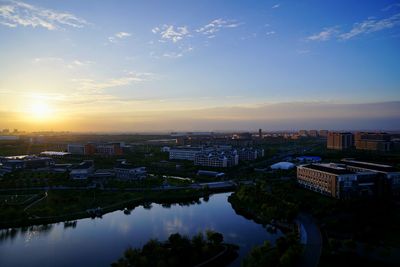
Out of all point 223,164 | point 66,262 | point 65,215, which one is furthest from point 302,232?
point 223,164

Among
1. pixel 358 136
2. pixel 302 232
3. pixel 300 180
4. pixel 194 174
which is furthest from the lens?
pixel 358 136

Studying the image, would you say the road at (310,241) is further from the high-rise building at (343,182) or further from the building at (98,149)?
the building at (98,149)

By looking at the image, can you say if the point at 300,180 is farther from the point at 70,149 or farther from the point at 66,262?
the point at 70,149

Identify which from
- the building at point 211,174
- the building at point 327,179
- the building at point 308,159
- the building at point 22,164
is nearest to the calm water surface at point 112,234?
the building at point 327,179


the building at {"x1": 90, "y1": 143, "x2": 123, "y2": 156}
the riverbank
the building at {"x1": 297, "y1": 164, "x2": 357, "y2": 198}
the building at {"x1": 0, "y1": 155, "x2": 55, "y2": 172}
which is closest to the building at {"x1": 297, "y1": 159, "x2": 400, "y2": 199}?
the building at {"x1": 297, "y1": 164, "x2": 357, "y2": 198}

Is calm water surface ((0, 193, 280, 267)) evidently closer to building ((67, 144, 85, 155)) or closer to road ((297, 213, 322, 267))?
road ((297, 213, 322, 267))

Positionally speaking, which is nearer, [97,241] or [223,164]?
[97,241]
